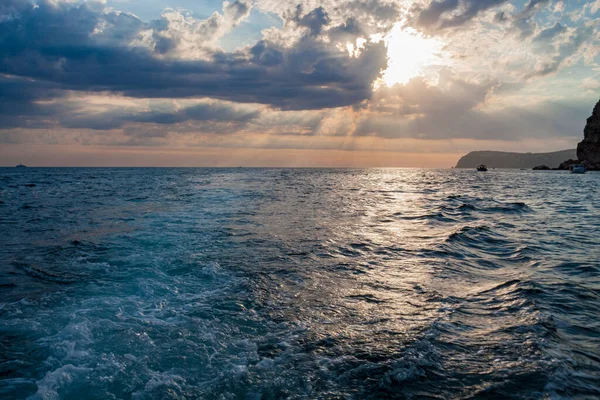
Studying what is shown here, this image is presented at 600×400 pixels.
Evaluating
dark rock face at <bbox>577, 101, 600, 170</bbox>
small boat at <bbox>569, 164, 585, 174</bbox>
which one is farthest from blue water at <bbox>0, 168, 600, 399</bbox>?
dark rock face at <bbox>577, 101, 600, 170</bbox>

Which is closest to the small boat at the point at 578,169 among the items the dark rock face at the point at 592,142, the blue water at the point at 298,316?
the dark rock face at the point at 592,142

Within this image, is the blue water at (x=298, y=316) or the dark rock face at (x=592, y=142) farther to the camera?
the dark rock face at (x=592, y=142)

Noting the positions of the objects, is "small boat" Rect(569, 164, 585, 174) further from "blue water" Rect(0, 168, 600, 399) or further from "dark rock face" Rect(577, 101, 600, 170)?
"blue water" Rect(0, 168, 600, 399)

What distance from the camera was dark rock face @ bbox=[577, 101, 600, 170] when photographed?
351ft

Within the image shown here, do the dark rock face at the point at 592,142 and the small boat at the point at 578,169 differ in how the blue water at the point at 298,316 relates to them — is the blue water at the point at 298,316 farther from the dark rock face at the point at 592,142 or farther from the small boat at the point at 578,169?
the dark rock face at the point at 592,142

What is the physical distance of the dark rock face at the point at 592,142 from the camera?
10706 centimetres

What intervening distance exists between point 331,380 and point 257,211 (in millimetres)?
18731

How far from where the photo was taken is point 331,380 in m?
4.80

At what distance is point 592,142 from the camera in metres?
109

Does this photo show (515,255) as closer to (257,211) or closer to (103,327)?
(103,327)

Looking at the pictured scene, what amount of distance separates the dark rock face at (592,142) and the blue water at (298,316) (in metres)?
125

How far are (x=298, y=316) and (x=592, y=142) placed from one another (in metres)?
140

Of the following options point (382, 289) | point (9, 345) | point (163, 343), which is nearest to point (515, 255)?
point (382, 289)

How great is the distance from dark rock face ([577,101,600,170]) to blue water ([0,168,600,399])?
12464 centimetres
